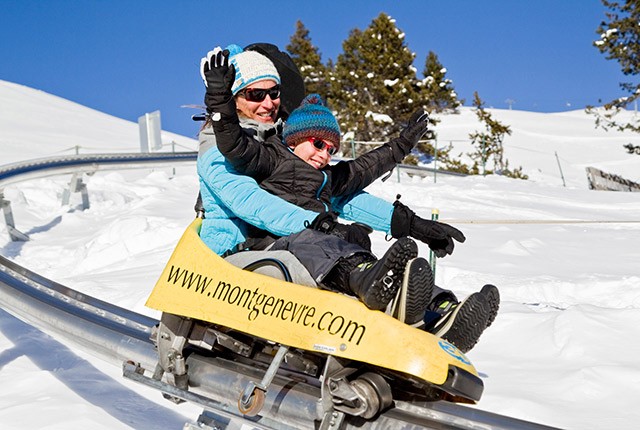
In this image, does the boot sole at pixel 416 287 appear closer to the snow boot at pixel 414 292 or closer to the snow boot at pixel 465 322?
the snow boot at pixel 414 292

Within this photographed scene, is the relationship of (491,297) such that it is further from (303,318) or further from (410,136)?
(410,136)

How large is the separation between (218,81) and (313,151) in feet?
1.75

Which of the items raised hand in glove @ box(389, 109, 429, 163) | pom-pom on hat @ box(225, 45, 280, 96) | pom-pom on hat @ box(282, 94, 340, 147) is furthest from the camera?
raised hand in glove @ box(389, 109, 429, 163)

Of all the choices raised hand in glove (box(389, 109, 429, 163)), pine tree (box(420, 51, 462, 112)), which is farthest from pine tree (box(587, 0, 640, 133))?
raised hand in glove (box(389, 109, 429, 163))

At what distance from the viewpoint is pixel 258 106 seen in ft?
10.9

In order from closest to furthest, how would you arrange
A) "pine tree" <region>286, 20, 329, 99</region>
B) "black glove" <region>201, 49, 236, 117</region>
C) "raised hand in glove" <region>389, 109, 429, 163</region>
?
"black glove" <region>201, 49, 236, 117</region>, "raised hand in glove" <region>389, 109, 429, 163</region>, "pine tree" <region>286, 20, 329, 99</region>

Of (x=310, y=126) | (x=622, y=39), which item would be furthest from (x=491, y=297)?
(x=622, y=39)

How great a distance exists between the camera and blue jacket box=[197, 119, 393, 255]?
9.20 feet

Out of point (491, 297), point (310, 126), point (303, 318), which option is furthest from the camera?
point (310, 126)

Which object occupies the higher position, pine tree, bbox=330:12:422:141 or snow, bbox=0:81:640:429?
pine tree, bbox=330:12:422:141

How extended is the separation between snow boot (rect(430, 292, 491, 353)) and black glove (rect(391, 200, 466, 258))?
0.53 metres

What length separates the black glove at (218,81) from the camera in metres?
2.69

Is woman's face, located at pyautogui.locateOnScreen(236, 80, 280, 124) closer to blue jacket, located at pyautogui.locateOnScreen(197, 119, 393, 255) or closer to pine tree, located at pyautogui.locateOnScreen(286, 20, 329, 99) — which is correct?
blue jacket, located at pyautogui.locateOnScreen(197, 119, 393, 255)

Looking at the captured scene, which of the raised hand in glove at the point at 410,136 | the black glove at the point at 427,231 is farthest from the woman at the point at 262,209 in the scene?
the raised hand in glove at the point at 410,136
